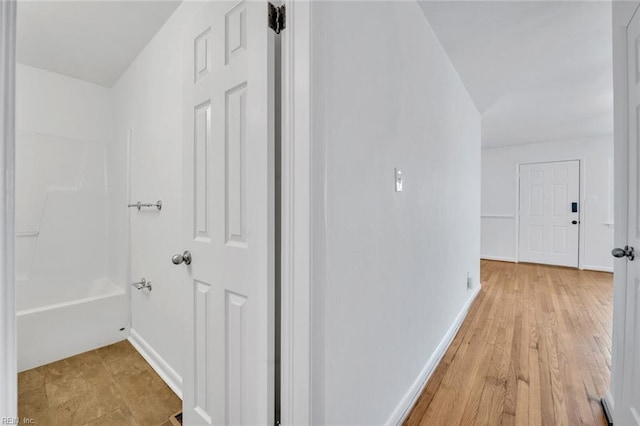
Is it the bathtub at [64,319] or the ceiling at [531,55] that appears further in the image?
the bathtub at [64,319]

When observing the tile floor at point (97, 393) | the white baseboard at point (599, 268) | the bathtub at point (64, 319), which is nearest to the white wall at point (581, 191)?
the white baseboard at point (599, 268)

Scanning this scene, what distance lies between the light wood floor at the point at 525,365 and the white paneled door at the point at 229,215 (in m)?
0.97

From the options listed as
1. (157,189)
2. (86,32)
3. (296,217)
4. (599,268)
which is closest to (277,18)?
(296,217)

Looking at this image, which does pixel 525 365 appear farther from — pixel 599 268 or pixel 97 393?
pixel 599 268

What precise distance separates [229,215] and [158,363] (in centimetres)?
151

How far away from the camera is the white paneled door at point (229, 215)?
94 centimetres

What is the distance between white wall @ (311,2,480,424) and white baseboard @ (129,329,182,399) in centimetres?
120

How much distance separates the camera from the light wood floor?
1462 mm

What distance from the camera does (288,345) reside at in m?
0.89

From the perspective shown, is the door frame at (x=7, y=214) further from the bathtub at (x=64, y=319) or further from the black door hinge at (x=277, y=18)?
the bathtub at (x=64, y=319)

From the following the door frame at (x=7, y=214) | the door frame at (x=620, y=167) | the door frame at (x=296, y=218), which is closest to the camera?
the door frame at (x=7, y=214)

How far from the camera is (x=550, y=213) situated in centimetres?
494

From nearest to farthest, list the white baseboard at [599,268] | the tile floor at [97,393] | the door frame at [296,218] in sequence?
the door frame at [296,218] → the tile floor at [97,393] → the white baseboard at [599,268]

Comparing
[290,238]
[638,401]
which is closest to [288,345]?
[290,238]
